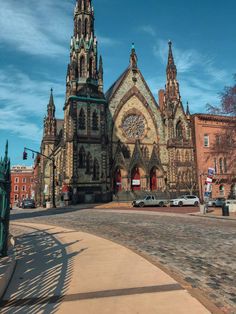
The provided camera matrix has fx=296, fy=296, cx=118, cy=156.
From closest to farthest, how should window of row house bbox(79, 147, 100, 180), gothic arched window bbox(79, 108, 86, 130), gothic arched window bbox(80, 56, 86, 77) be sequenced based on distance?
window of row house bbox(79, 147, 100, 180) < gothic arched window bbox(79, 108, 86, 130) < gothic arched window bbox(80, 56, 86, 77)

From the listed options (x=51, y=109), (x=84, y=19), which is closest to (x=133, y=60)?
(x=84, y=19)

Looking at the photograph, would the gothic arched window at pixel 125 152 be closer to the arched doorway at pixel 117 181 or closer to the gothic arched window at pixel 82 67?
the arched doorway at pixel 117 181

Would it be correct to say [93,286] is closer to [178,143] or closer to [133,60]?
[178,143]

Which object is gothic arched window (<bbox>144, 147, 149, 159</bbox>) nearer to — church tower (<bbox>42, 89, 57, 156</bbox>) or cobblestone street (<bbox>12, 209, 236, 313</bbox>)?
church tower (<bbox>42, 89, 57, 156</bbox>)

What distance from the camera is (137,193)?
43062 mm

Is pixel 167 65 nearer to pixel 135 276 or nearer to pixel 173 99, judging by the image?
pixel 173 99

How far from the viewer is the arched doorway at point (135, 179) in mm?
44281

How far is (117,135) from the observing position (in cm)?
4503

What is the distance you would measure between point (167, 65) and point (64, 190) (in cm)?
2838

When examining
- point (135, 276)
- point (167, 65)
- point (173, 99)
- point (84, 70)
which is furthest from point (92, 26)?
point (135, 276)

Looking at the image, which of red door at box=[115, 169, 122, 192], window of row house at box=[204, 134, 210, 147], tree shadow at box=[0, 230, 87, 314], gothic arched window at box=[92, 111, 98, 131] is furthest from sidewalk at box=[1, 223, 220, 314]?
window of row house at box=[204, 134, 210, 147]

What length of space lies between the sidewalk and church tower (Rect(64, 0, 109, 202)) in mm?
31693

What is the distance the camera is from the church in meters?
41.0

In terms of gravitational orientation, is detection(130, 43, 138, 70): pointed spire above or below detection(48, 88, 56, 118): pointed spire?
above
